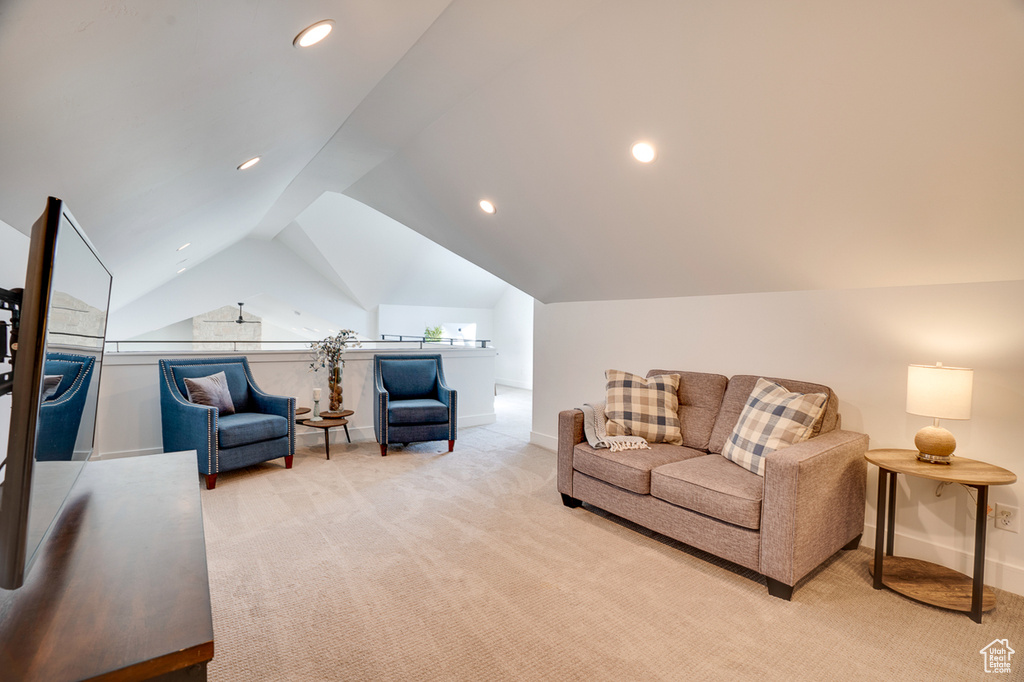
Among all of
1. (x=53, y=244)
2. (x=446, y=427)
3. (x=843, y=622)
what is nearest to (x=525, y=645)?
(x=843, y=622)

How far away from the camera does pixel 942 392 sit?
2.26m

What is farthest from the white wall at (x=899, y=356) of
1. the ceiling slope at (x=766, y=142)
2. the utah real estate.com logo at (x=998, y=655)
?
the utah real estate.com logo at (x=998, y=655)

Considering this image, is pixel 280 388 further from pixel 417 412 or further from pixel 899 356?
pixel 899 356

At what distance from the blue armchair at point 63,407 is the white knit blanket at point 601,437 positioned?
251cm

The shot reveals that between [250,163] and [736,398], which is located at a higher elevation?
[250,163]

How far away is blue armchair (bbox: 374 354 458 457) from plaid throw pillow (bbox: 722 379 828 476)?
Result: 2.52m

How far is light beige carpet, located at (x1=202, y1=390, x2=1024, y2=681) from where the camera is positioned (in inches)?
72.9

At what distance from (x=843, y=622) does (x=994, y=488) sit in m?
1.06

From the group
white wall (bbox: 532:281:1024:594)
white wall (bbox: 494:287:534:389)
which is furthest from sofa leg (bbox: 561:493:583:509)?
white wall (bbox: 494:287:534:389)

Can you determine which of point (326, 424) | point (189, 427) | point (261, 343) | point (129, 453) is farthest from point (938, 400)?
point (261, 343)

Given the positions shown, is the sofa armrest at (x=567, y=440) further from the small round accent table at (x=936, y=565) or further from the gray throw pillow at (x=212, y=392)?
the gray throw pillow at (x=212, y=392)

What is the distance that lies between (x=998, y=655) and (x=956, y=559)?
742 millimetres

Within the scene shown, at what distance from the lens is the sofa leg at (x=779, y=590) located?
7.49ft

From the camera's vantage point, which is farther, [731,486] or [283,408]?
[283,408]
